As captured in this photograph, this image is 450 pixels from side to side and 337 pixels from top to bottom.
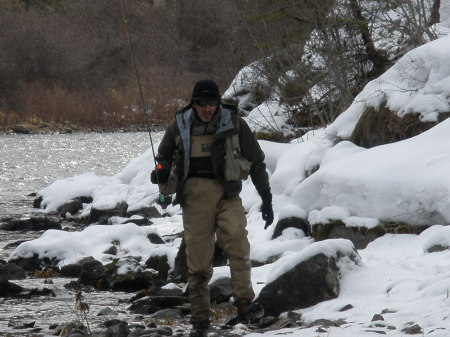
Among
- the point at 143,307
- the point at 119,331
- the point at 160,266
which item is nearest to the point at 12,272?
the point at 160,266

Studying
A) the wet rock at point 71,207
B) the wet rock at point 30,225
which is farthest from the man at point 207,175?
the wet rock at point 71,207

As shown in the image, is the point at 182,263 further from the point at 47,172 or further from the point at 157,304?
the point at 47,172

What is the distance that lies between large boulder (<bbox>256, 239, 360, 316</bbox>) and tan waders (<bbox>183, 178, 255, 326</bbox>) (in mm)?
577

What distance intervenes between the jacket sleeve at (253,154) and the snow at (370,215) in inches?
38.8

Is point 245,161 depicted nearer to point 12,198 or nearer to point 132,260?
point 132,260

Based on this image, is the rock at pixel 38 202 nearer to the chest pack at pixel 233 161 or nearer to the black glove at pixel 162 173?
the black glove at pixel 162 173

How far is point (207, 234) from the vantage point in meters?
6.85

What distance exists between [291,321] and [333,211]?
2.58 m

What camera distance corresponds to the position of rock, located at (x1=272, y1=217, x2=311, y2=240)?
33.2ft

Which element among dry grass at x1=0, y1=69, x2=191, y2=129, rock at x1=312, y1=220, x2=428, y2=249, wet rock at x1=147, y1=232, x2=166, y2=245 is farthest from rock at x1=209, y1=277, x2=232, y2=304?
dry grass at x1=0, y1=69, x2=191, y2=129

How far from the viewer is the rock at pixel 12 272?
10.7 m

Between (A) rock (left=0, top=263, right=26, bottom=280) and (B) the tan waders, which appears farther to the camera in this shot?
(A) rock (left=0, top=263, right=26, bottom=280)

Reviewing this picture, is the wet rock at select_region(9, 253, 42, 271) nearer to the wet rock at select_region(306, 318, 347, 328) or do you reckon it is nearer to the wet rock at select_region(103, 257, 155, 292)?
the wet rock at select_region(103, 257, 155, 292)

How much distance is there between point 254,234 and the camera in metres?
10.9
